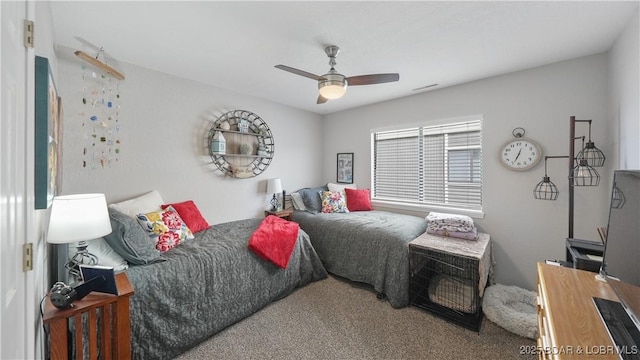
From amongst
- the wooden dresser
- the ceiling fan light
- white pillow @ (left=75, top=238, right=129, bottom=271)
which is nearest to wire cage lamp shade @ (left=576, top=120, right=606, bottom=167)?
the wooden dresser

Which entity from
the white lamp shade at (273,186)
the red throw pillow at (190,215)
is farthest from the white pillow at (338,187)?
the red throw pillow at (190,215)

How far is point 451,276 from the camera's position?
264cm

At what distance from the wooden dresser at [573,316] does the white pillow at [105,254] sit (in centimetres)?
241

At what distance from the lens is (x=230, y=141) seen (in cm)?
326

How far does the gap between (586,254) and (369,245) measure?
1682 mm

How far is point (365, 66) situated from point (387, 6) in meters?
0.88

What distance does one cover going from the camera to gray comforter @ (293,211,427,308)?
7.97 ft

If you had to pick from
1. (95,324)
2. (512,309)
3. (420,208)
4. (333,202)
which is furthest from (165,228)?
(512,309)

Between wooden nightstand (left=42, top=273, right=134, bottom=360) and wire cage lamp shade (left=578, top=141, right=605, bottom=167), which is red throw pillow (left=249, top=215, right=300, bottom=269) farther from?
wire cage lamp shade (left=578, top=141, right=605, bottom=167)

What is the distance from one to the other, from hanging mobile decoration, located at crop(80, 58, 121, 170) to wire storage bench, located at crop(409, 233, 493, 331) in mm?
3199

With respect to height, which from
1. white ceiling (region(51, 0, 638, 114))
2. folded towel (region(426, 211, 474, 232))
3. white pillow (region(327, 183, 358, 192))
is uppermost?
white ceiling (region(51, 0, 638, 114))

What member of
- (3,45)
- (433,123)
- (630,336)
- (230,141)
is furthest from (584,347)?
(230,141)

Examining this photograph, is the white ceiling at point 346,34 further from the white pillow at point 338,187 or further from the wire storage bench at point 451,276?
the white pillow at point 338,187

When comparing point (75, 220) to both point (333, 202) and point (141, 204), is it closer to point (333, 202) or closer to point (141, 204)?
point (141, 204)
